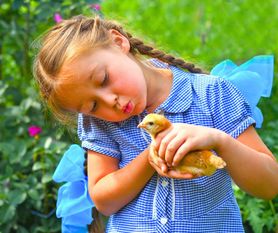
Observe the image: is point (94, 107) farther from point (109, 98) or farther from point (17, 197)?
point (17, 197)

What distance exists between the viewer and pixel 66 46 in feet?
7.30

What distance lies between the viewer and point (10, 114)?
366cm

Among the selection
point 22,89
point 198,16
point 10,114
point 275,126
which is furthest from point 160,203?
point 198,16

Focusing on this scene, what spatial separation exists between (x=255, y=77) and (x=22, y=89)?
1.69m

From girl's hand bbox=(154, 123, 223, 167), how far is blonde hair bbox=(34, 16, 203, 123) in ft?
1.19

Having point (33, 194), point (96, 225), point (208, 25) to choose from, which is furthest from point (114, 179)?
point (208, 25)

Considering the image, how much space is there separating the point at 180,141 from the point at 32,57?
1692 millimetres

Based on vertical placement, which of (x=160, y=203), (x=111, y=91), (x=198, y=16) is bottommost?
(x=198, y=16)

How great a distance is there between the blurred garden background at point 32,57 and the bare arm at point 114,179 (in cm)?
44

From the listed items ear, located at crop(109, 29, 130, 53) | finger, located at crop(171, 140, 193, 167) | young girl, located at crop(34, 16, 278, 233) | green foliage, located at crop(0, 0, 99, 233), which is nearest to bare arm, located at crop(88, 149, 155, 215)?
young girl, located at crop(34, 16, 278, 233)

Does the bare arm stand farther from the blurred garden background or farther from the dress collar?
the blurred garden background

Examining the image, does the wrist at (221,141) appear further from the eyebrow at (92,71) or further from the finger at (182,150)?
the eyebrow at (92,71)

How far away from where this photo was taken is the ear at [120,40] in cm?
229

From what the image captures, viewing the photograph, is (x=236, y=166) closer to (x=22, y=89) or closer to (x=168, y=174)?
(x=168, y=174)
